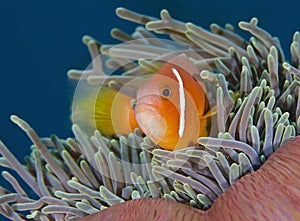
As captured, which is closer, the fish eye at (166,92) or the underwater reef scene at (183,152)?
the underwater reef scene at (183,152)

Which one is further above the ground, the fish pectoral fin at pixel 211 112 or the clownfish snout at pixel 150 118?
the clownfish snout at pixel 150 118

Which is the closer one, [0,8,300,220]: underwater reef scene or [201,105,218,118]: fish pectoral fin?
[0,8,300,220]: underwater reef scene

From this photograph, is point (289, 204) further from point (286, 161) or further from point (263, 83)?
point (263, 83)

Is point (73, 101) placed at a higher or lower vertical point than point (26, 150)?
higher

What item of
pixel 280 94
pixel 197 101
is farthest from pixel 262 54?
pixel 197 101

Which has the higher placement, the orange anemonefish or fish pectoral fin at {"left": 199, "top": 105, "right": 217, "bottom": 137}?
the orange anemonefish

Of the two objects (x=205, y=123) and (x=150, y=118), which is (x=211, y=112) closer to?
(x=205, y=123)
